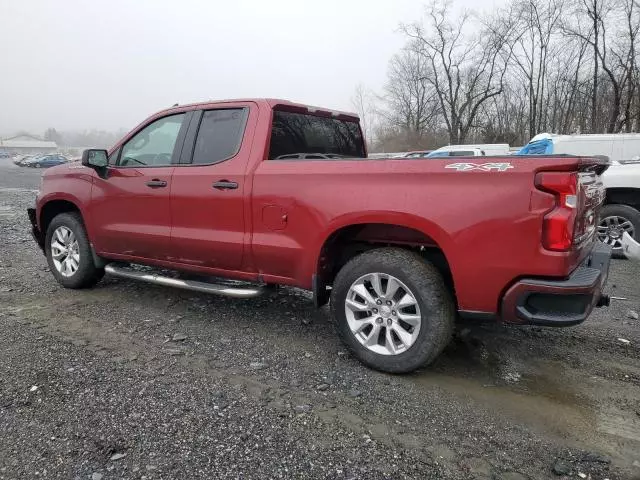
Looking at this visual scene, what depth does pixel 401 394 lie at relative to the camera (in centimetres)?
308

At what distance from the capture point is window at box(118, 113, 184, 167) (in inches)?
174

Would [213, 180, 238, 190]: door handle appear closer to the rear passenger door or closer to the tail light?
the rear passenger door

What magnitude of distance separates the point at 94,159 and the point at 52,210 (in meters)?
1.26

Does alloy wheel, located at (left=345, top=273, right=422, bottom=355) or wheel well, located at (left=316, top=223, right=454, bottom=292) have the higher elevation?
wheel well, located at (left=316, top=223, right=454, bottom=292)

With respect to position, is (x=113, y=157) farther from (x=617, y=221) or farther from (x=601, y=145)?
(x=601, y=145)

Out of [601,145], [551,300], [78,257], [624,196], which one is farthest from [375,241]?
[601,145]

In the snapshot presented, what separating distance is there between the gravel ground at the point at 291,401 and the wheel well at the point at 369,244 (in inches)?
25.6

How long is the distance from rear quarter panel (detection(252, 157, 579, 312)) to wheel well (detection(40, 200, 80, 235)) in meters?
2.77

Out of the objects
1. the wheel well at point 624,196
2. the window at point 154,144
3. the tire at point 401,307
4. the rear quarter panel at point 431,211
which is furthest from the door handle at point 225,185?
the wheel well at point 624,196

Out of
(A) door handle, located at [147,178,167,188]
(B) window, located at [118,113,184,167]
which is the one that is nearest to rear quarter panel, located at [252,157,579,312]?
(A) door handle, located at [147,178,167,188]

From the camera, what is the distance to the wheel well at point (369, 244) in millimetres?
3369

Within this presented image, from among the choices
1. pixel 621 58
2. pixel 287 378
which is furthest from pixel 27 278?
pixel 621 58

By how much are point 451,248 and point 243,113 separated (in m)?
2.09

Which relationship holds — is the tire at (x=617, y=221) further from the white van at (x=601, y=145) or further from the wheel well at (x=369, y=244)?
the wheel well at (x=369, y=244)
